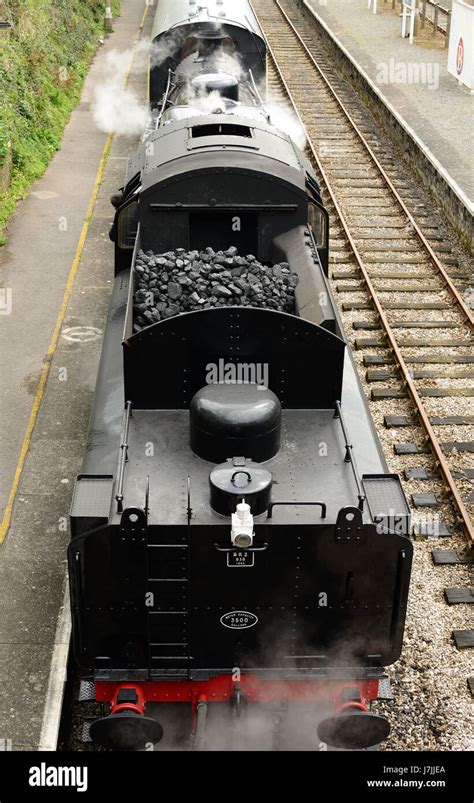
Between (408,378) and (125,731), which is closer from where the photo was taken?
(125,731)

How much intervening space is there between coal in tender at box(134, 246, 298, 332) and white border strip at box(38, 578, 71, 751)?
2745 mm

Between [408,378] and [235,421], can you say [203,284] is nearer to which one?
[235,421]

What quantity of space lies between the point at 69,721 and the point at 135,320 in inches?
136

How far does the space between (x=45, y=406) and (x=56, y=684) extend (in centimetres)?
482

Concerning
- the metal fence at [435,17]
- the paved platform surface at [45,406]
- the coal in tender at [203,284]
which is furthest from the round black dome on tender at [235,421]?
the metal fence at [435,17]

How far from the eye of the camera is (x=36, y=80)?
75.3 ft

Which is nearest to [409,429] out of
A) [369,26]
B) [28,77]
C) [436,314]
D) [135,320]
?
[436,314]

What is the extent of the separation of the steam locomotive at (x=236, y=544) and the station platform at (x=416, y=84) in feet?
35.6

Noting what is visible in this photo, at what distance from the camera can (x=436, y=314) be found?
14.3 metres

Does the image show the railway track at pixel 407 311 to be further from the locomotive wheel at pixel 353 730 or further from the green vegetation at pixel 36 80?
the green vegetation at pixel 36 80

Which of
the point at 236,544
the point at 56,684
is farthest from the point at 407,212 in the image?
the point at 236,544

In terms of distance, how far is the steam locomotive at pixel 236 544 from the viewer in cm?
624

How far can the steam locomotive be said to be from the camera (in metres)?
6.24

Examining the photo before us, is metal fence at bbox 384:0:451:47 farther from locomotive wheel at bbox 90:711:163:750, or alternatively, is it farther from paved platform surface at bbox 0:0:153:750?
locomotive wheel at bbox 90:711:163:750
